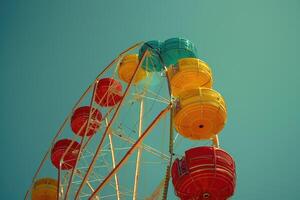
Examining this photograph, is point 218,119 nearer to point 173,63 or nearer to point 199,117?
point 199,117

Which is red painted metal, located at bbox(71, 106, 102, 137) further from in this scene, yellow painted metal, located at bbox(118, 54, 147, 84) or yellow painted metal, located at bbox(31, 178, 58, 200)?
yellow painted metal, located at bbox(31, 178, 58, 200)

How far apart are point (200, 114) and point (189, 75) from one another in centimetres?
312

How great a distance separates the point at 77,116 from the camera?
20766 mm

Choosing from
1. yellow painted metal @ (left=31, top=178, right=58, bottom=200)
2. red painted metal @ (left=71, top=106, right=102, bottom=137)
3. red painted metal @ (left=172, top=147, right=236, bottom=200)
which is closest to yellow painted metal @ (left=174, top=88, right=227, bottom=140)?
red painted metal @ (left=172, top=147, right=236, bottom=200)

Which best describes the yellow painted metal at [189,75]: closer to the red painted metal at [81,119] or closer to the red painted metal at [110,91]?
the red painted metal at [110,91]

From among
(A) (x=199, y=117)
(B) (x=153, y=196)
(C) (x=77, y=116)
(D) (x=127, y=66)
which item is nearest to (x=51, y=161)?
(C) (x=77, y=116)

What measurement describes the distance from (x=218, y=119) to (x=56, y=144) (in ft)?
36.6

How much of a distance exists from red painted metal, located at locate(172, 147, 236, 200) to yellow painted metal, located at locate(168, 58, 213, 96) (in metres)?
4.15

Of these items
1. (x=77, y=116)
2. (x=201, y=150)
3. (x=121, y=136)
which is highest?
(x=77, y=116)

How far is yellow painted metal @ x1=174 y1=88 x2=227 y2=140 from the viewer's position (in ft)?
41.2

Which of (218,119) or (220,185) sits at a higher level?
(218,119)

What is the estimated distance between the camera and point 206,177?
1143cm

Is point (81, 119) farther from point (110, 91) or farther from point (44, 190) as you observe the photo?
point (44, 190)

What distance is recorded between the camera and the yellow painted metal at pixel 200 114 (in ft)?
41.2
